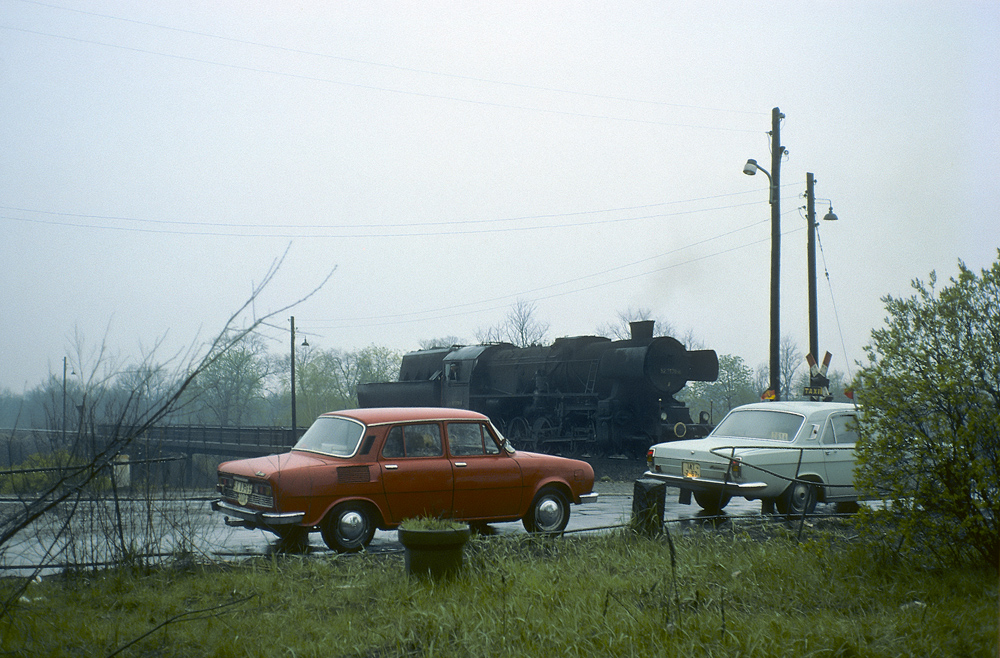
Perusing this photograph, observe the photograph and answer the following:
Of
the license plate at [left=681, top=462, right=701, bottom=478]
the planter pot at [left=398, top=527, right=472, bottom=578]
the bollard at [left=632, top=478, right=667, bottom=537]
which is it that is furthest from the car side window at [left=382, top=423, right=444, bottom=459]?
the license plate at [left=681, top=462, right=701, bottom=478]

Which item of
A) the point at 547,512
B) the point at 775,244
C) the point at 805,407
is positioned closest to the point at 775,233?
the point at 775,244

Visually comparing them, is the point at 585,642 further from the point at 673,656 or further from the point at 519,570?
the point at 519,570

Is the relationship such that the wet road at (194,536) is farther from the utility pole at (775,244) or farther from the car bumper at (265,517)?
the utility pole at (775,244)

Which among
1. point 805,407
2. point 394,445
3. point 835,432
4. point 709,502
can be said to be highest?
point 805,407

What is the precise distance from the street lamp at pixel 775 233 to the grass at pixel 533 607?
43.6ft

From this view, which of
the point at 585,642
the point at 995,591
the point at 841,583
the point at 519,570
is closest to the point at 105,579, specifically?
the point at 519,570

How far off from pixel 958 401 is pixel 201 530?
21.9ft

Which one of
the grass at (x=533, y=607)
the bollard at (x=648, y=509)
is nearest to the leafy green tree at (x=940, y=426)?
the grass at (x=533, y=607)

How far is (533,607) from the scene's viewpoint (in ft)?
18.2

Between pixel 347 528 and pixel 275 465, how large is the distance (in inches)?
38.6

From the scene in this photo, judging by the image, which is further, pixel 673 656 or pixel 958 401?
pixel 958 401

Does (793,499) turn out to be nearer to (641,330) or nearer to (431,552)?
(431,552)

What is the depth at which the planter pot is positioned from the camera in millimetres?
6492

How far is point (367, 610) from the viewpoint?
19.3ft
